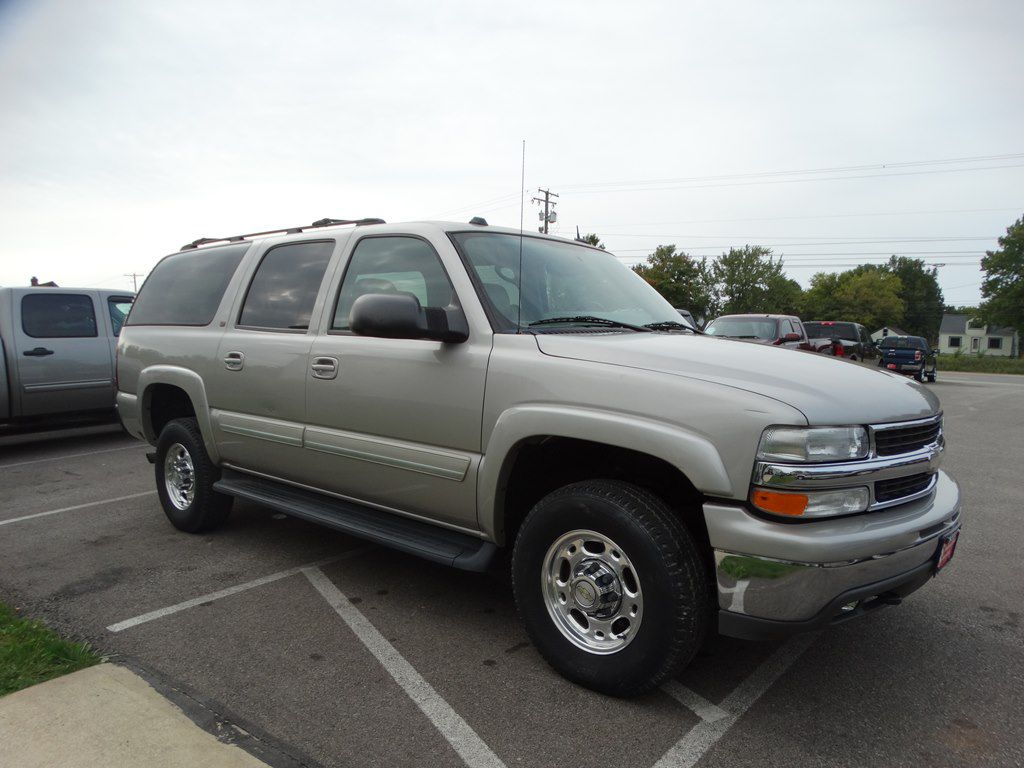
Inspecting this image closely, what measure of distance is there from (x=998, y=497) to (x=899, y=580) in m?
4.67

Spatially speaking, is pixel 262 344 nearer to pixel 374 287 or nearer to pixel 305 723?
pixel 374 287

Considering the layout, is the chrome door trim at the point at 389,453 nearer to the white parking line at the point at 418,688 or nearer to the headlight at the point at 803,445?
the white parking line at the point at 418,688

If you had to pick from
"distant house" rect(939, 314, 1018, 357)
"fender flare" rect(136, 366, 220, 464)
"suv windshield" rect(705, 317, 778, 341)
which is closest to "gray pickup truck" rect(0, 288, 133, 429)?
"fender flare" rect(136, 366, 220, 464)

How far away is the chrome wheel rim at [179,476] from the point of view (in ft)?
16.2

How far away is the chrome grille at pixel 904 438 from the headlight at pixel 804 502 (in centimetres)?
27

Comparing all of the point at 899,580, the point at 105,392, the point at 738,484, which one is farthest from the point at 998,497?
the point at 105,392

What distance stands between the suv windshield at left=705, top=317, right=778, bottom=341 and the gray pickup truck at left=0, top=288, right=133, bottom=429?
9.47m

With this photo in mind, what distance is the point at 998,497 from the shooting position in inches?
243

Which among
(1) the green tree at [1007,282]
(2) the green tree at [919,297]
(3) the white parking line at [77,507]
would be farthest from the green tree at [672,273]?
(2) the green tree at [919,297]

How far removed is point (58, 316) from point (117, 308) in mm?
765

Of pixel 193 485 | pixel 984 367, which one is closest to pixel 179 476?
pixel 193 485

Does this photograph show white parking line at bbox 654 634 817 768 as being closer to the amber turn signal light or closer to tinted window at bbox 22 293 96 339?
the amber turn signal light

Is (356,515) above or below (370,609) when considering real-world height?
above

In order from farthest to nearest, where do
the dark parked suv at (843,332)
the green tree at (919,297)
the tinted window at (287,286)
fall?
the green tree at (919,297) → the dark parked suv at (843,332) → the tinted window at (287,286)
